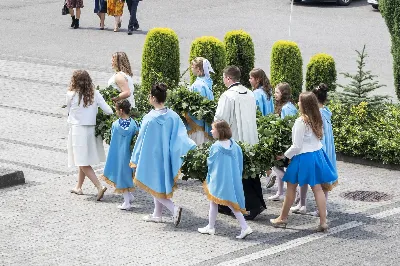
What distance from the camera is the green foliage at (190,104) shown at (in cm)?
1466

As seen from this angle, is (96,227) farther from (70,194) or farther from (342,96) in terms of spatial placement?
(342,96)

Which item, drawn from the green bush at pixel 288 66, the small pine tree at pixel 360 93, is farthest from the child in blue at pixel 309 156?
the green bush at pixel 288 66

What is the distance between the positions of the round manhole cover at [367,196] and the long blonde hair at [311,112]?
189 centimetres

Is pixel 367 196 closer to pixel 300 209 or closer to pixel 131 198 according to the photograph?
pixel 300 209

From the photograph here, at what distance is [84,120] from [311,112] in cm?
320

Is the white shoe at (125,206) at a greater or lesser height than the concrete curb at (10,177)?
lesser

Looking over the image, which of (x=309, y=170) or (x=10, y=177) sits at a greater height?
(x=309, y=170)

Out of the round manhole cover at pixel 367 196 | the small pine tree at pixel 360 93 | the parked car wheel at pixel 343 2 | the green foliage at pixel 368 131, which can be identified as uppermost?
the parked car wheel at pixel 343 2

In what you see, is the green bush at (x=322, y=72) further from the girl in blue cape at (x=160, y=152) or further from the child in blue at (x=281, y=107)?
the girl in blue cape at (x=160, y=152)

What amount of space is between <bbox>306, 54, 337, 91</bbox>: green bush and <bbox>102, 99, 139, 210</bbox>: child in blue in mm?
5438

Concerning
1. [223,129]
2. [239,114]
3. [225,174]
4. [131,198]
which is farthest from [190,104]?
[225,174]

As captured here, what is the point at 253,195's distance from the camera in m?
13.4

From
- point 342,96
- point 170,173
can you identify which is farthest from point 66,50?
point 170,173

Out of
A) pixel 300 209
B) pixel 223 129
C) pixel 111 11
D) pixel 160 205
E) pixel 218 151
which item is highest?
pixel 111 11
